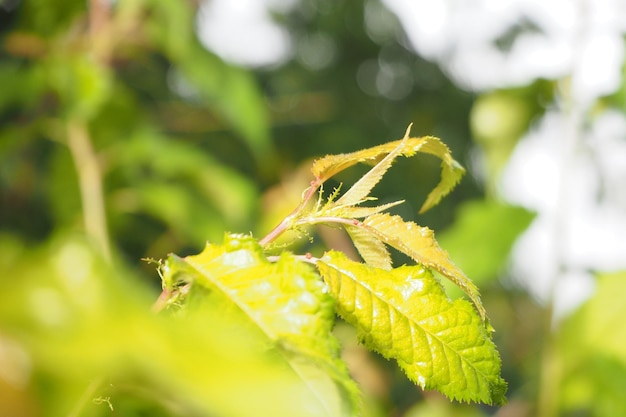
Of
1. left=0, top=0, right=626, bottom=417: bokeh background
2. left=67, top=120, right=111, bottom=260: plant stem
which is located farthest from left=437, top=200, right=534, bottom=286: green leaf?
left=67, top=120, right=111, bottom=260: plant stem

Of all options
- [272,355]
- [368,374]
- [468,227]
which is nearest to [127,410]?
[272,355]

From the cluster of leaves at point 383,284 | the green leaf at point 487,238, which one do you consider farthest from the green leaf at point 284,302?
the green leaf at point 487,238

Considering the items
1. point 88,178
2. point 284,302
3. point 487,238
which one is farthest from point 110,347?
point 88,178

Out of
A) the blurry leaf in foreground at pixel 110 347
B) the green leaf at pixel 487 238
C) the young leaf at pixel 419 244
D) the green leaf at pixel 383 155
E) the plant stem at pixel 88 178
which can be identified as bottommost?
Answer: the blurry leaf in foreground at pixel 110 347

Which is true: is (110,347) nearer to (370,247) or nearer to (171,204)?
(370,247)

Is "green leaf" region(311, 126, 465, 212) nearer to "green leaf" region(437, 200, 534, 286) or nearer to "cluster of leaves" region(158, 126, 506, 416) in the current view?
"cluster of leaves" region(158, 126, 506, 416)

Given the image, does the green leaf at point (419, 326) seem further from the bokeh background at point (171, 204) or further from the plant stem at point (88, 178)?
the plant stem at point (88, 178)
